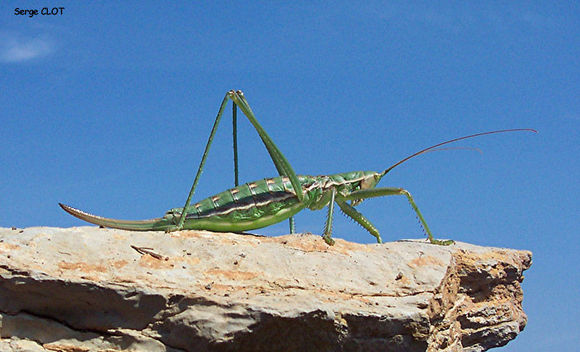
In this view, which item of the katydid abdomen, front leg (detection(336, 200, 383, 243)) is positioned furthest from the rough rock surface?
front leg (detection(336, 200, 383, 243))

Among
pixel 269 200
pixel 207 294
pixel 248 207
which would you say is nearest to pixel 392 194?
pixel 269 200

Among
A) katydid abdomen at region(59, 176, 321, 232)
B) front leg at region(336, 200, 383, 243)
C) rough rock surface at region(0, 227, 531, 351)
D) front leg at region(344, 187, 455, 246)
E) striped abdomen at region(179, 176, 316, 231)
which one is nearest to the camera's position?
rough rock surface at region(0, 227, 531, 351)

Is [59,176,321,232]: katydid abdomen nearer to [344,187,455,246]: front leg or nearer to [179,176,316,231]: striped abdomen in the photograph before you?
[179,176,316,231]: striped abdomen

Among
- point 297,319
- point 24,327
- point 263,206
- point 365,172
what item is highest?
point 365,172

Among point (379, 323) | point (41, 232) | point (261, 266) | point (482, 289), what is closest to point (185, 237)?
point (261, 266)

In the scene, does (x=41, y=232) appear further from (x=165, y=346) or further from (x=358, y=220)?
(x=358, y=220)

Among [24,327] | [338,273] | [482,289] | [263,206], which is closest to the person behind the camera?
[24,327]
